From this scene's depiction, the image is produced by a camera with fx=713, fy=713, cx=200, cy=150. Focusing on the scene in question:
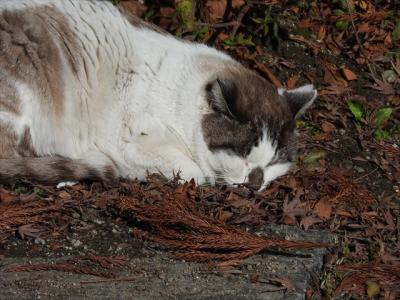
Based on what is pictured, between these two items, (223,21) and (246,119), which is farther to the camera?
(223,21)

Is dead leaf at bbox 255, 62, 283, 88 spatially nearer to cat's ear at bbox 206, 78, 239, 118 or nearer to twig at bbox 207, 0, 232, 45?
twig at bbox 207, 0, 232, 45

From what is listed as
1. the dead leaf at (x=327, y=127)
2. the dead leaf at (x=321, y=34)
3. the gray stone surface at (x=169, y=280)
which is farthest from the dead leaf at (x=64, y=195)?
the dead leaf at (x=321, y=34)

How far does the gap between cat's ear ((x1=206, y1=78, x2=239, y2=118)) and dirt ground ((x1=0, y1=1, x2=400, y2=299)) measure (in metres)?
0.55

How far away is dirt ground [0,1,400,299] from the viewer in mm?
3924

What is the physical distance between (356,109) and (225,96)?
1.60 meters

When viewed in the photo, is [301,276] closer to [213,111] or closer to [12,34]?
[213,111]

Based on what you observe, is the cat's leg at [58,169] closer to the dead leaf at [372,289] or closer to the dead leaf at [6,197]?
the dead leaf at [6,197]

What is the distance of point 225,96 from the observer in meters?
4.76

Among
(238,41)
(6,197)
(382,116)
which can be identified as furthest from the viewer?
(238,41)

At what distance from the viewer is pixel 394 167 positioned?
5.46m

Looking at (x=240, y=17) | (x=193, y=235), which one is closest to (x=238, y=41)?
(x=240, y=17)

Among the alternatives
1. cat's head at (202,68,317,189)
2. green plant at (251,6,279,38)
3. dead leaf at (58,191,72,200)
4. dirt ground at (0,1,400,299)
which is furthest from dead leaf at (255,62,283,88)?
dead leaf at (58,191,72,200)

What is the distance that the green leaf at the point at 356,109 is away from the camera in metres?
5.87

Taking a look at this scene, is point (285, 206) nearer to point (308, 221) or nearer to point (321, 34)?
point (308, 221)
